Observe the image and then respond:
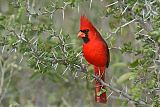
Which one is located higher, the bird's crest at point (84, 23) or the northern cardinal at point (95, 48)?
the bird's crest at point (84, 23)

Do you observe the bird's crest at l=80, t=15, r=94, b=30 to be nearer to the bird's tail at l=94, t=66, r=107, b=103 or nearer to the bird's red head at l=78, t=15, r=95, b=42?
the bird's red head at l=78, t=15, r=95, b=42

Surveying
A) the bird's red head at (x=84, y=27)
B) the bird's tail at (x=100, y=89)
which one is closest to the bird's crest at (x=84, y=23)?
the bird's red head at (x=84, y=27)

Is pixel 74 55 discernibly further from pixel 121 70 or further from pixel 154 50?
pixel 121 70

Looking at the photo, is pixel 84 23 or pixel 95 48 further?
pixel 95 48

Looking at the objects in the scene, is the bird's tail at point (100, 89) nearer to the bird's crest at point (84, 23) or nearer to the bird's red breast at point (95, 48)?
the bird's red breast at point (95, 48)

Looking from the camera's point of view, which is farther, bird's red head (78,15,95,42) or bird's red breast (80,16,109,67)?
bird's red breast (80,16,109,67)

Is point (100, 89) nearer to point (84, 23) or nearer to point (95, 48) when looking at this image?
point (95, 48)

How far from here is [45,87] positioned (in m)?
8.53

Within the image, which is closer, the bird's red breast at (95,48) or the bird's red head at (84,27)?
the bird's red head at (84,27)

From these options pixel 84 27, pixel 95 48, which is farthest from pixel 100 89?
pixel 84 27

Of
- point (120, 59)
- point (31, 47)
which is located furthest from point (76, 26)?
point (31, 47)

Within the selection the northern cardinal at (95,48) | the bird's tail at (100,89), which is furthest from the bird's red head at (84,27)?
the bird's tail at (100,89)

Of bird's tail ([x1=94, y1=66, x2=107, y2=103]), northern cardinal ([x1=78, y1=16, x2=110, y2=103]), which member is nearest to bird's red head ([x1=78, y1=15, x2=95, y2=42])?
northern cardinal ([x1=78, y1=16, x2=110, y2=103])

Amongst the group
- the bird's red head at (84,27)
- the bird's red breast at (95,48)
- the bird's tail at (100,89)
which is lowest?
the bird's tail at (100,89)
